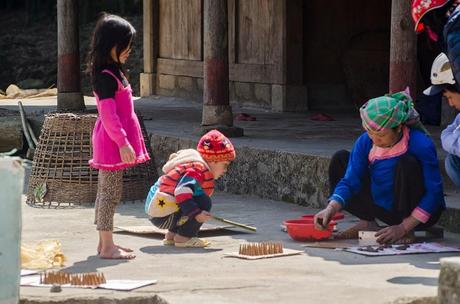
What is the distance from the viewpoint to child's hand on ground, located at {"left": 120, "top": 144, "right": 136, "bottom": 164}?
716cm

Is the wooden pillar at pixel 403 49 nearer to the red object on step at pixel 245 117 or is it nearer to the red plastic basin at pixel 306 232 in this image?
the red plastic basin at pixel 306 232

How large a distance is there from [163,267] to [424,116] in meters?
6.21

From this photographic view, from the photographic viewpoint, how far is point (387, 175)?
297 inches

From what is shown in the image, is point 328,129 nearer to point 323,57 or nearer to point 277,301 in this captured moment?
point 323,57

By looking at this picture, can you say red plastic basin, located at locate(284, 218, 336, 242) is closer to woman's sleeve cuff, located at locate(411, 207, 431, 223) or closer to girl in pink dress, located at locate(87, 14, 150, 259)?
woman's sleeve cuff, located at locate(411, 207, 431, 223)

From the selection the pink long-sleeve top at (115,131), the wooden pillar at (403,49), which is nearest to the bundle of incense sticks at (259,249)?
the pink long-sleeve top at (115,131)

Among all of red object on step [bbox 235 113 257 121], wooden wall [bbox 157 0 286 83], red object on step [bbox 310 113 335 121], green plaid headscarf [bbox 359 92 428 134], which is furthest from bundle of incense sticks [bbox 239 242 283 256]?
wooden wall [bbox 157 0 286 83]

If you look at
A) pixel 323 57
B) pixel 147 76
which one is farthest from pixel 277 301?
pixel 147 76

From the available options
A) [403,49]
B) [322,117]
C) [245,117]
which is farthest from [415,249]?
[245,117]

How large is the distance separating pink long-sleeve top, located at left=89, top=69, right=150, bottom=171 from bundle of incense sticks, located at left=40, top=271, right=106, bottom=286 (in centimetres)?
103

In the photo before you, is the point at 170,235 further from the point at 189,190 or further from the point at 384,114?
the point at 384,114

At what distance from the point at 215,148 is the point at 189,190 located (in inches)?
13.0

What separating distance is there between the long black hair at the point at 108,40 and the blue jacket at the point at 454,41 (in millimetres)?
1879

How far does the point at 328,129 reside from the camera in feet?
40.4
